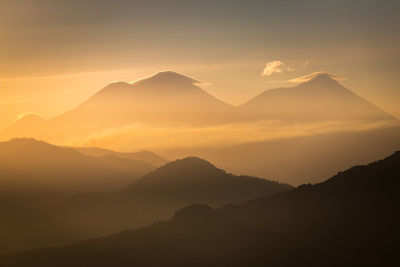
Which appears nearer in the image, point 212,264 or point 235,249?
point 212,264

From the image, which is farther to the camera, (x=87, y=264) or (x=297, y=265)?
(x=87, y=264)

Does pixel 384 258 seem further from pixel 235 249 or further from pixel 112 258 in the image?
pixel 112 258

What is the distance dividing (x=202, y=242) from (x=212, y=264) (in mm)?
17167

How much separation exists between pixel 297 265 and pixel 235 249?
80.1 ft

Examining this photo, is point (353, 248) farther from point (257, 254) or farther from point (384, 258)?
point (257, 254)

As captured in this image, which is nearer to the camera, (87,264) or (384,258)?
(384,258)

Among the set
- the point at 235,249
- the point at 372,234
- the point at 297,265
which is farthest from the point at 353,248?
the point at 235,249

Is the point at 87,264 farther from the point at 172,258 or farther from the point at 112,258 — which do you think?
the point at 172,258

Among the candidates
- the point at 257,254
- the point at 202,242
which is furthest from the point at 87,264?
the point at 257,254

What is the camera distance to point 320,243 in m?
197

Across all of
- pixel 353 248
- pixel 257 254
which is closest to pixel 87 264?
pixel 257 254

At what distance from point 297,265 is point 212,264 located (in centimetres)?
2775

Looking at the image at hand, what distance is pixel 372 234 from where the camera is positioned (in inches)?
7667

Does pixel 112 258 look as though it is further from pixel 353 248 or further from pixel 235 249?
pixel 353 248
